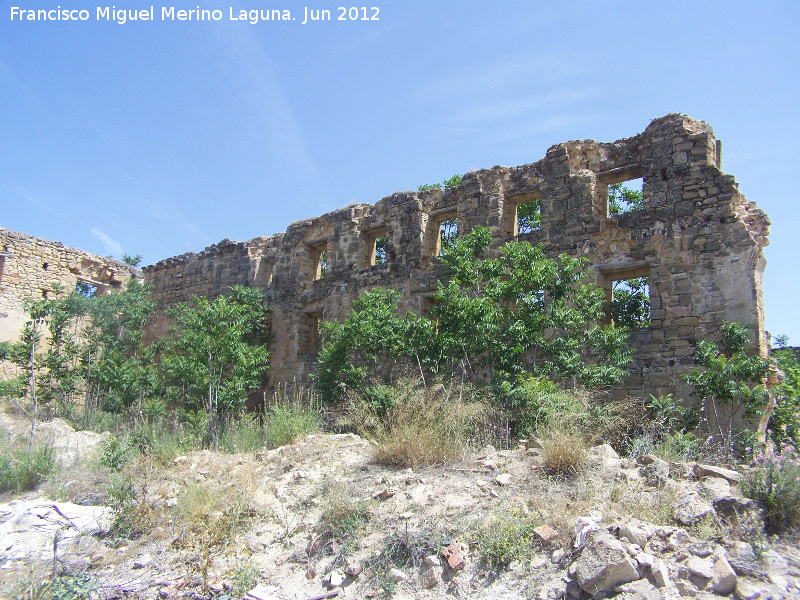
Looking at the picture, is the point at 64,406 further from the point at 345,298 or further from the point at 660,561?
the point at 660,561

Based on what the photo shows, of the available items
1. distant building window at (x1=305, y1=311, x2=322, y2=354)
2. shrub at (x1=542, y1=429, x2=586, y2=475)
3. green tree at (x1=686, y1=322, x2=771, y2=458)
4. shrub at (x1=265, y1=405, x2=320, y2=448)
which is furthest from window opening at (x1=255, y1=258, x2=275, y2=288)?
shrub at (x1=542, y1=429, x2=586, y2=475)

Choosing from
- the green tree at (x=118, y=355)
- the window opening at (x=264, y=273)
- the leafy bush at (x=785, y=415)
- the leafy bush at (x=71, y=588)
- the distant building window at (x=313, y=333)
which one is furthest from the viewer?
the window opening at (x=264, y=273)

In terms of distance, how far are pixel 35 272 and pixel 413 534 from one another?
50.0 feet

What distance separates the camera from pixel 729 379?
28.7 feet

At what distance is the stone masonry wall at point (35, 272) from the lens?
16094 mm

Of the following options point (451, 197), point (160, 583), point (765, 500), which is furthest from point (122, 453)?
point (451, 197)

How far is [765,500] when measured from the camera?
206 inches

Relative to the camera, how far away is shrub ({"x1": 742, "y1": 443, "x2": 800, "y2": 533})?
199 inches

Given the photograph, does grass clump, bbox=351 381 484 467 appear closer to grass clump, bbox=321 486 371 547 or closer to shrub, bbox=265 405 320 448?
grass clump, bbox=321 486 371 547

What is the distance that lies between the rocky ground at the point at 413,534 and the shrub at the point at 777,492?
5.9 inches

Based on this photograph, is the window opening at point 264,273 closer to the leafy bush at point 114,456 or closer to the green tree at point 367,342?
the green tree at point 367,342

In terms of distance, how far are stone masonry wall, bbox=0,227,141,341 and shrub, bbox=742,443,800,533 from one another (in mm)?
15772

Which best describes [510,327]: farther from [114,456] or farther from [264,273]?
[264,273]

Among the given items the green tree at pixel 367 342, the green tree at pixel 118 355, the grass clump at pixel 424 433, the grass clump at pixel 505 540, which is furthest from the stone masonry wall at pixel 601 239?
the grass clump at pixel 505 540
